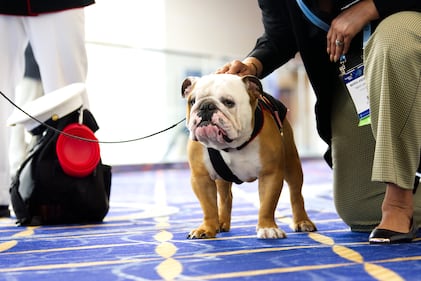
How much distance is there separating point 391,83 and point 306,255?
41 centimetres

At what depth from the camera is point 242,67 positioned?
65.4 inches

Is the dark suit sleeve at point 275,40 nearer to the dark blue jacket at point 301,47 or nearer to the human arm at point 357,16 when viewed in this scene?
the dark blue jacket at point 301,47

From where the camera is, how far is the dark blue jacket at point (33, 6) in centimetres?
211

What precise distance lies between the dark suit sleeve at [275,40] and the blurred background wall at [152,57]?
12.1 ft

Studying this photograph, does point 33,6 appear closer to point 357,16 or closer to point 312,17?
point 312,17

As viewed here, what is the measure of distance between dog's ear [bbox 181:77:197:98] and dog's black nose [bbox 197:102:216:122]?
13 cm

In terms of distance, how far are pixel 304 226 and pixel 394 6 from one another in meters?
0.62

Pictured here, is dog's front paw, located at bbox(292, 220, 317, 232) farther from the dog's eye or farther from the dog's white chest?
the dog's eye

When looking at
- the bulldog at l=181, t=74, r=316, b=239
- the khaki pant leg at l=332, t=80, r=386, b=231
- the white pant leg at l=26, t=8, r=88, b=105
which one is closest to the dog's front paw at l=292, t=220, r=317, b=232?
the bulldog at l=181, t=74, r=316, b=239

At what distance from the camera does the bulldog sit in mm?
1428

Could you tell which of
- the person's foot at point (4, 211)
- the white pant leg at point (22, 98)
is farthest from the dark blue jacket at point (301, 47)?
the white pant leg at point (22, 98)

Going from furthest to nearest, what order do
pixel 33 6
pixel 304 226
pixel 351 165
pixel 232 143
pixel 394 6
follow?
pixel 33 6, pixel 351 165, pixel 304 226, pixel 232 143, pixel 394 6

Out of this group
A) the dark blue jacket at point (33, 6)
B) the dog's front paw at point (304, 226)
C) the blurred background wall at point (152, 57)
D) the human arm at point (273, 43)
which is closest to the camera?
the dog's front paw at point (304, 226)

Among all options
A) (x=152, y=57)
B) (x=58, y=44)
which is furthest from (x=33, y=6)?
(x=152, y=57)
